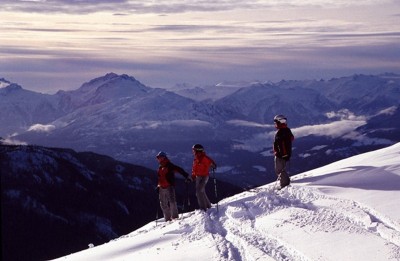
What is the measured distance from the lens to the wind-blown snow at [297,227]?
17078mm

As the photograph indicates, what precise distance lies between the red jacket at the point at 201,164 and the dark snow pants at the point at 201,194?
0.21m

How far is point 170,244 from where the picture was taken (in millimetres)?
20234

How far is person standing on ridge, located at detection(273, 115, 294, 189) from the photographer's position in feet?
85.8

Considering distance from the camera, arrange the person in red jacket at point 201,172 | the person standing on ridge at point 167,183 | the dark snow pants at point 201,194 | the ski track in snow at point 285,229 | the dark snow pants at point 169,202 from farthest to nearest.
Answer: the dark snow pants at point 169,202, the person standing on ridge at point 167,183, the dark snow pants at point 201,194, the person in red jacket at point 201,172, the ski track in snow at point 285,229

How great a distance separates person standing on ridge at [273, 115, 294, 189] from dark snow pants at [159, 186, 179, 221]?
199 inches

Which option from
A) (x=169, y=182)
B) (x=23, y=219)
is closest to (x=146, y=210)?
(x=23, y=219)

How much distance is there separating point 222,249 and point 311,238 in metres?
2.85

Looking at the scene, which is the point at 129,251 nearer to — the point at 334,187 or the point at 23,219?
the point at 334,187

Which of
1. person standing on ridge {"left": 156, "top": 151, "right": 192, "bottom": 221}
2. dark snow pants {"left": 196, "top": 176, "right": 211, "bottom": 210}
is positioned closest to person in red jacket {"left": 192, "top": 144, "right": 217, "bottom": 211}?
dark snow pants {"left": 196, "top": 176, "right": 211, "bottom": 210}

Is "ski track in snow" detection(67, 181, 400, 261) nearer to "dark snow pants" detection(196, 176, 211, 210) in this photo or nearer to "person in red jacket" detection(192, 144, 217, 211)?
"dark snow pants" detection(196, 176, 211, 210)

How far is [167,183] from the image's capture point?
26266 mm

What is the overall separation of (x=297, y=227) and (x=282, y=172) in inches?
283

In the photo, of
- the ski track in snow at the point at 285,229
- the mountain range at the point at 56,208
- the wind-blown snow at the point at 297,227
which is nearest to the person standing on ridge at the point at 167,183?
the ski track in snow at the point at 285,229

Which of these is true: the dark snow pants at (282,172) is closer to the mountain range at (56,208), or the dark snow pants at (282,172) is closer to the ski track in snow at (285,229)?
the ski track in snow at (285,229)
